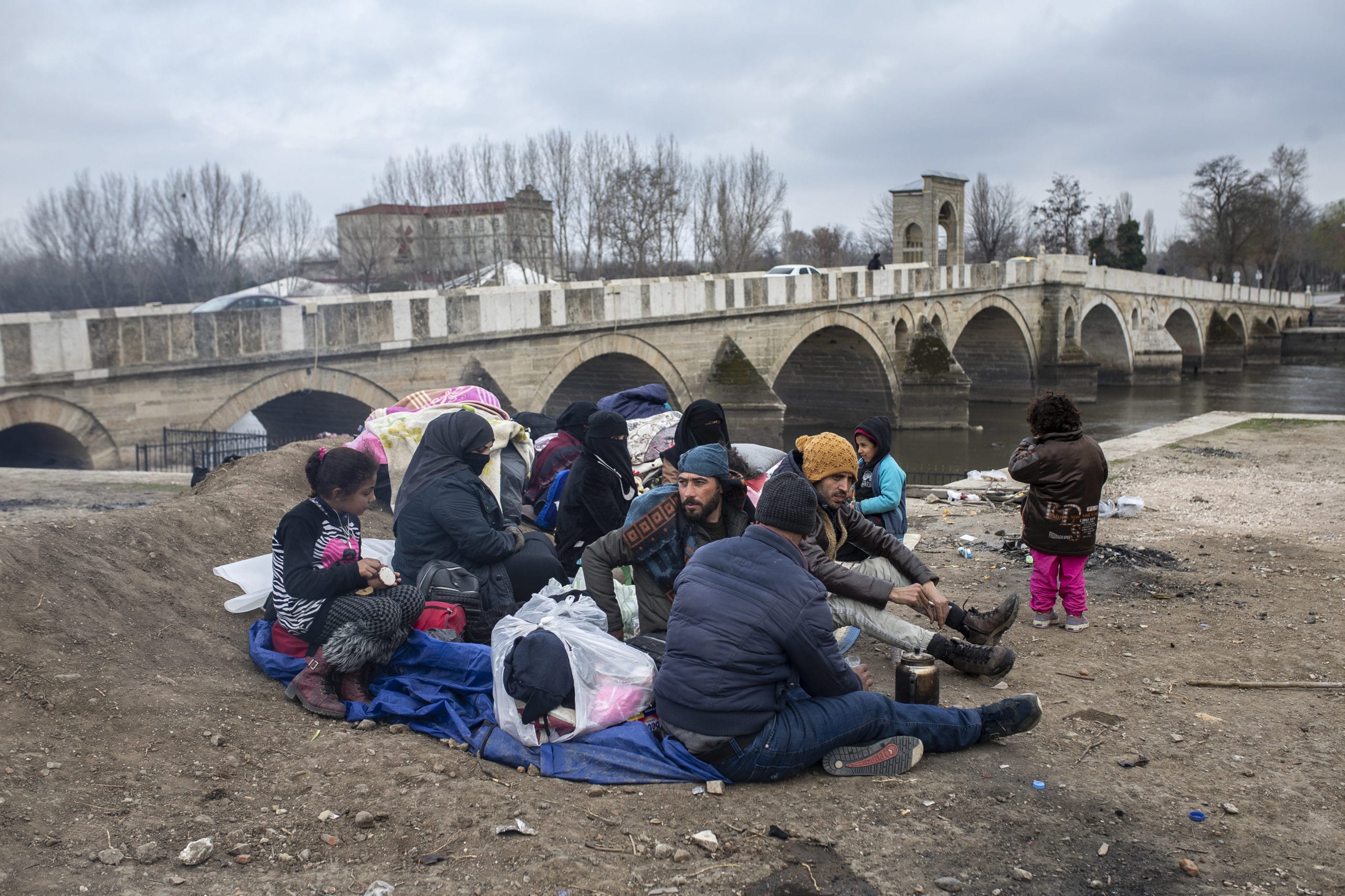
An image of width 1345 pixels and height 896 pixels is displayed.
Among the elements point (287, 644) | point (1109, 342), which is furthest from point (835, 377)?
Result: point (287, 644)

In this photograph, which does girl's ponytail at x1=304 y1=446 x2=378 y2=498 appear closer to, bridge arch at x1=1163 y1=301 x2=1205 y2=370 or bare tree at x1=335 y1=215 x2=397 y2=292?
bare tree at x1=335 y1=215 x2=397 y2=292

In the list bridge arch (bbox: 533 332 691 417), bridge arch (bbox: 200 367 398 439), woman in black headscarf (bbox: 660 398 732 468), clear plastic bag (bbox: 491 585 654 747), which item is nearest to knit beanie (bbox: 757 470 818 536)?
clear plastic bag (bbox: 491 585 654 747)

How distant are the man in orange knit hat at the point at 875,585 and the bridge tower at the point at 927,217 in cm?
3116

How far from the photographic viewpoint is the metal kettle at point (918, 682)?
11.7ft

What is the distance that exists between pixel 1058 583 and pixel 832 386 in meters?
21.9

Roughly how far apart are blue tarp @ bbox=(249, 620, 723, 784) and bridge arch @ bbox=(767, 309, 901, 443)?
781 inches

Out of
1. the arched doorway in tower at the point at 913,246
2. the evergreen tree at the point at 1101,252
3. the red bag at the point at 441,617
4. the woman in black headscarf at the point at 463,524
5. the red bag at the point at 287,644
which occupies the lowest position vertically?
the red bag at the point at 287,644

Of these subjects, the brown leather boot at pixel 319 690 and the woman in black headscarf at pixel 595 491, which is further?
the woman in black headscarf at pixel 595 491

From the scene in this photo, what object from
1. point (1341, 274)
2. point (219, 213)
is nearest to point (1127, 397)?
point (219, 213)

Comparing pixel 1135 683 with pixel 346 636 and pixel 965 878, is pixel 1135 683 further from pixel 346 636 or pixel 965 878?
pixel 346 636

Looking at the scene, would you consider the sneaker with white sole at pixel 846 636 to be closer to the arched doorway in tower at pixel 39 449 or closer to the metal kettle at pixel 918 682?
the metal kettle at pixel 918 682

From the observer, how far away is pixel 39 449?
497 inches

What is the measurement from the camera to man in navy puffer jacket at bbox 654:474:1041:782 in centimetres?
291

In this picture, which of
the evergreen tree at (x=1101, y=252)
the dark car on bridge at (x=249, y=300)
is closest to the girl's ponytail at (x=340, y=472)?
the dark car on bridge at (x=249, y=300)
